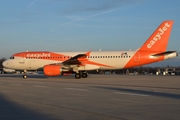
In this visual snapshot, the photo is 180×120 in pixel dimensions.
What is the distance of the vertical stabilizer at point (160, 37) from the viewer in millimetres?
26031

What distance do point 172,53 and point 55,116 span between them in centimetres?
2271

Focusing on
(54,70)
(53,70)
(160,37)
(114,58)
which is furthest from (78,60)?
(160,37)

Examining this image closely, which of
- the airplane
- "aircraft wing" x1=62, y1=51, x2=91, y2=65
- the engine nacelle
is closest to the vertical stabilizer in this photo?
the airplane

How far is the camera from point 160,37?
85.7ft

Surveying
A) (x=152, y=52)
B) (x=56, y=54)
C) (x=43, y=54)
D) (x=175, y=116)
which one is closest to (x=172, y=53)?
(x=152, y=52)

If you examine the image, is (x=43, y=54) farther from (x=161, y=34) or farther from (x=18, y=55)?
(x=161, y=34)

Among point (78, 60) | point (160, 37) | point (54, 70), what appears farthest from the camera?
point (78, 60)

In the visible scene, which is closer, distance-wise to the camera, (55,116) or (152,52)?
(55,116)

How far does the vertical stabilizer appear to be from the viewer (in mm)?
26031

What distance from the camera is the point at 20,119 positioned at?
5234mm

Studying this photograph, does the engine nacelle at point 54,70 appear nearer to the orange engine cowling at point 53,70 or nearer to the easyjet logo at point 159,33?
the orange engine cowling at point 53,70

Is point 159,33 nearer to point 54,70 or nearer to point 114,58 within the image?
point 114,58

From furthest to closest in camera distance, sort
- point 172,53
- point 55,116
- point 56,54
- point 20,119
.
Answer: point 56,54 → point 172,53 → point 55,116 → point 20,119

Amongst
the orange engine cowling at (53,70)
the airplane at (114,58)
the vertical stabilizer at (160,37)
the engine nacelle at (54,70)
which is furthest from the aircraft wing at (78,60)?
the vertical stabilizer at (160,37)
